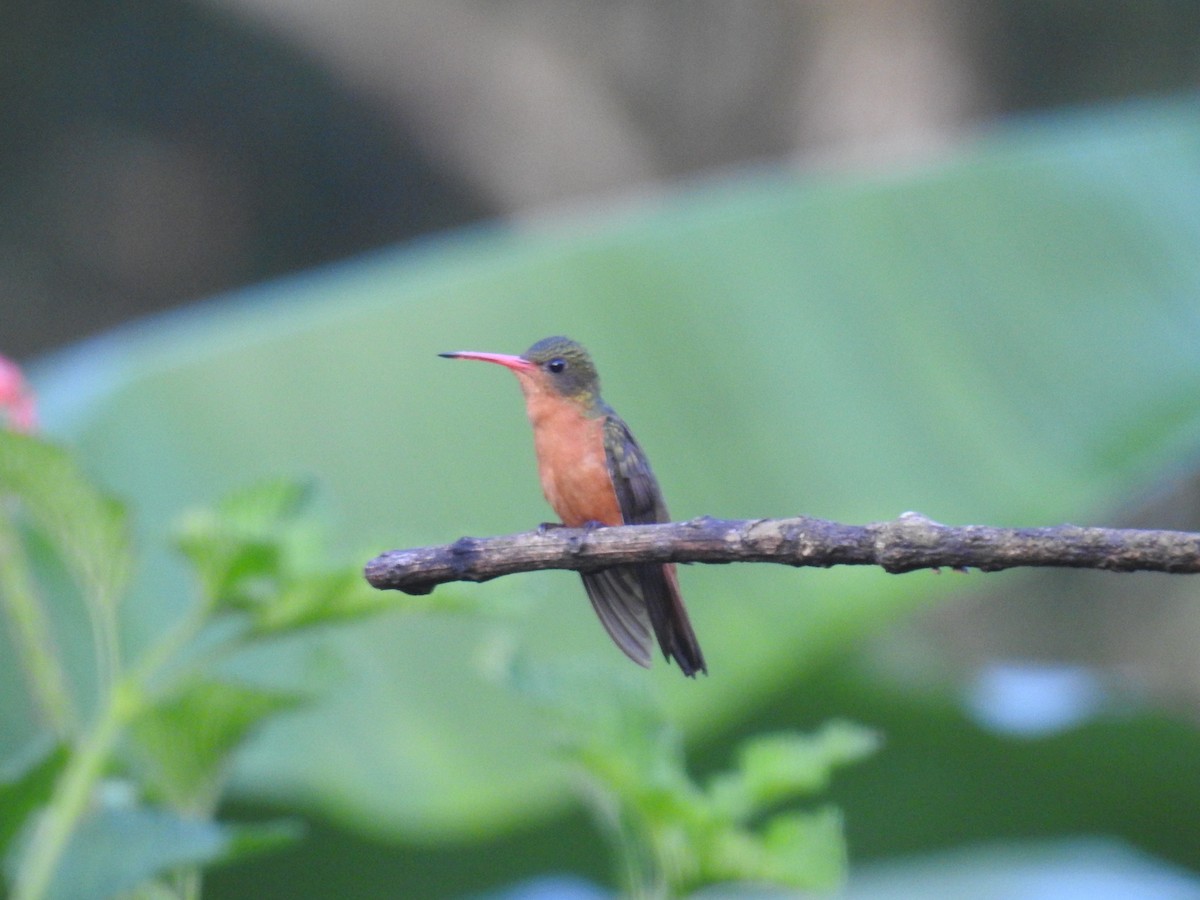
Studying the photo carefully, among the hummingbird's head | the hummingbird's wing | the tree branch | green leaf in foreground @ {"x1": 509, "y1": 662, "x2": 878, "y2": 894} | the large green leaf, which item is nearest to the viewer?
the tree branch

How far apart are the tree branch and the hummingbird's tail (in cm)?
6

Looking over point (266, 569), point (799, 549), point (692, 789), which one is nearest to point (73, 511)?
point (266, 569)

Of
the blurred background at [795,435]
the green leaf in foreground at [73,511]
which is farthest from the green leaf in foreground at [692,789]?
the blurred background at [795,435]

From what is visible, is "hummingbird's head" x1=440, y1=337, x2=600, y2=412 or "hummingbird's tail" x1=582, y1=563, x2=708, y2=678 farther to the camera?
"hummingbird's head" x1=440, y1=337, x2=600, y2=412

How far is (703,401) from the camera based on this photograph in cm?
428

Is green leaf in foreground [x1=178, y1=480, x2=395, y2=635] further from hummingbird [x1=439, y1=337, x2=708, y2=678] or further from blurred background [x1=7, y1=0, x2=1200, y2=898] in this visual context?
blurred background [x1=7, y1=0, x2=1200, y2=898]

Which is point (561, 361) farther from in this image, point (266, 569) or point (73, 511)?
point (73, 511)

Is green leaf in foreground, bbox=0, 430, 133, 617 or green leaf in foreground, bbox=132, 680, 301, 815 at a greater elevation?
green leaf in foreground, bbox=0, 430, 133, 617

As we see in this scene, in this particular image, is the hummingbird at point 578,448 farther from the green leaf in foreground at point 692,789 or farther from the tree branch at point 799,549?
the tree branch at point 799,549

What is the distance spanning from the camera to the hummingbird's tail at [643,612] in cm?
121

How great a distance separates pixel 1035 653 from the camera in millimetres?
8883

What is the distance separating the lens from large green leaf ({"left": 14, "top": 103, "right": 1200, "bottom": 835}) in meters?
3.61

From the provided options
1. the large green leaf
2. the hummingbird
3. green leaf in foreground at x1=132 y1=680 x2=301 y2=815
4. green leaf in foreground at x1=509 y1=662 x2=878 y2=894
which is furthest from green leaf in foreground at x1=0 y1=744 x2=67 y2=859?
the large green leaf

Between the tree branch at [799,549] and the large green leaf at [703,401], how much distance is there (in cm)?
231
